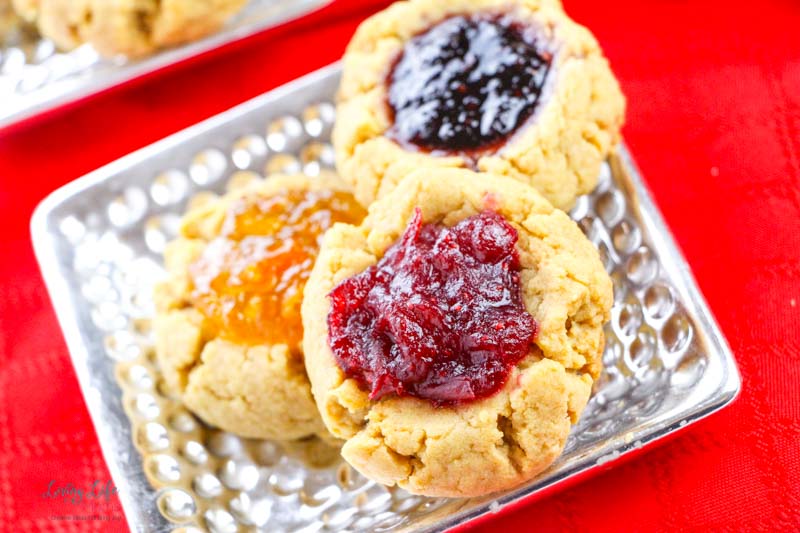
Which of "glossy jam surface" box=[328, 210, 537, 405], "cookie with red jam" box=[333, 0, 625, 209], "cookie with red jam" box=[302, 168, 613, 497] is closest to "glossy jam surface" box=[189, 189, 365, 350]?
"cookie with red jam" box=[333, 0, 625, 209]

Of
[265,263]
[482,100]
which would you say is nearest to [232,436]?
[265,263]

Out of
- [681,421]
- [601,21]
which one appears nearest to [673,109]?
[601,21]

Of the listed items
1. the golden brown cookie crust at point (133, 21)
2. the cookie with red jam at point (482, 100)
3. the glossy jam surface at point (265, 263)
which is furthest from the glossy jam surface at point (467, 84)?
the golden brown cookie crust at point (133, 21)

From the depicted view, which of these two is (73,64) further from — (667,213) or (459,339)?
(667,213)

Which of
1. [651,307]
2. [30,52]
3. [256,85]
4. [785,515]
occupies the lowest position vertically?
[785,515]

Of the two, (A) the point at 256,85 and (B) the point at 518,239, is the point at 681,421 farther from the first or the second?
→ (A) the point at 256,85
